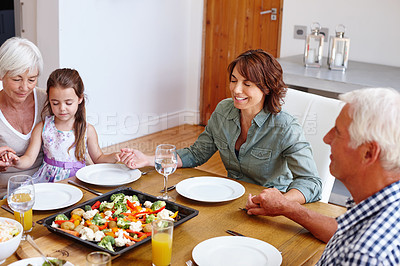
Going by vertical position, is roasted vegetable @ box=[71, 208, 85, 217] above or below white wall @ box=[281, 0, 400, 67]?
below

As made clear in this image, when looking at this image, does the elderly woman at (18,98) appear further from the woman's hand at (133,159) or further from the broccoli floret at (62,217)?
the broccoli floret at (62,217)

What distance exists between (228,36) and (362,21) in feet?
4.72

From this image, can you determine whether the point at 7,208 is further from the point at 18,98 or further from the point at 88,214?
the point at 18,98

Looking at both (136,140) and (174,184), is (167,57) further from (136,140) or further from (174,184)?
(174,184)

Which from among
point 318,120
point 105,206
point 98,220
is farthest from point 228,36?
point 98,220

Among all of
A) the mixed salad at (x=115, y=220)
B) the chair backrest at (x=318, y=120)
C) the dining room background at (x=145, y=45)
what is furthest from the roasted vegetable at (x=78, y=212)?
the dining room background at (x=145, y=45)

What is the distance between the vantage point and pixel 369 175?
3.86 ft

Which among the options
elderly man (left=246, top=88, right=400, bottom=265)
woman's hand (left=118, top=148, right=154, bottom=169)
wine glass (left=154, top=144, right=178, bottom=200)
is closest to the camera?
elderly man (left=246, top=88, right=400, bottom=265)

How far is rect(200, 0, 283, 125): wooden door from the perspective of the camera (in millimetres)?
4832

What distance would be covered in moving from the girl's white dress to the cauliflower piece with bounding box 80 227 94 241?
84cm

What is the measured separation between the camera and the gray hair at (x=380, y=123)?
1111 millimetres

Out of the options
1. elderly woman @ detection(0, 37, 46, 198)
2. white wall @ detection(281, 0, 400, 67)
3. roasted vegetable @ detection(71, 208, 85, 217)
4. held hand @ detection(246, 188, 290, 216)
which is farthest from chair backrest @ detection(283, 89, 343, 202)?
white wall @ detection(281, 0, 400, 67)

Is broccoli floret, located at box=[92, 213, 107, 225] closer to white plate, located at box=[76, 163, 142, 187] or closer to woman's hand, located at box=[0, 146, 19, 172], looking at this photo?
white plate, located at box=[76, 163, 142, 187]

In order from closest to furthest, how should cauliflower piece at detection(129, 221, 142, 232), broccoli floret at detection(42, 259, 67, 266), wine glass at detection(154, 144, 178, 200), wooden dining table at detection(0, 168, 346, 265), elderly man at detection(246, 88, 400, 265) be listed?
elderly man at detection(246, 88, 400, 265)
broccoli floret at detection(42, 259, 67, 266)
wooden dining table at detection(0, 168, 346, 265)
cauliflower piece at detection(129, 221, 142, 232)
wine glass at detection(154, 144, 178, 200)
